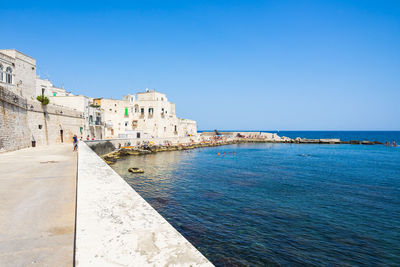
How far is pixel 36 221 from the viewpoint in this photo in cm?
452

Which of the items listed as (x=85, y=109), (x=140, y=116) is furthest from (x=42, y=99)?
(x=140, y=116)

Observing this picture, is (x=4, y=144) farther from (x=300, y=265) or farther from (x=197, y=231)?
(x=300, y=265)

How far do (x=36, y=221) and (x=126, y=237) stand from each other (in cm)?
306

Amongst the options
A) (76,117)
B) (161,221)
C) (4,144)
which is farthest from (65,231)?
(76,117)

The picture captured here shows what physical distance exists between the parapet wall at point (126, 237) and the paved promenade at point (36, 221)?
2.02 feet

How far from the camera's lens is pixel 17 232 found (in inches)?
160

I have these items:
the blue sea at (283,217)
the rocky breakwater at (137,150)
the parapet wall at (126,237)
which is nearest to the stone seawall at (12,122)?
the rocky breakwater at (137,150)

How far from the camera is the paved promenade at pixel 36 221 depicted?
129 inches

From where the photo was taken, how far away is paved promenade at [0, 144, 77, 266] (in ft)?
10.8

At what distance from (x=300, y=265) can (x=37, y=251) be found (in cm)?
732

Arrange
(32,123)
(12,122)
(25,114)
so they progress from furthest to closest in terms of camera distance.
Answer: (32,123) → (25,114) → (12,122)

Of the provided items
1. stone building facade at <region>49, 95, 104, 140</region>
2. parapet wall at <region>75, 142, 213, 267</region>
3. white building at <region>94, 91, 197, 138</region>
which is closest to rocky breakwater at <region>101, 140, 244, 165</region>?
stone building facade at <region>49, 95, 104, 140</region>

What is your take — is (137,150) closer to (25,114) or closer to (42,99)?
(42,99)

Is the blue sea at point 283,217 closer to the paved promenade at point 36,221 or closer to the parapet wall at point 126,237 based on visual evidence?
the paved promenade at point 36,221
